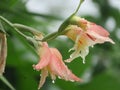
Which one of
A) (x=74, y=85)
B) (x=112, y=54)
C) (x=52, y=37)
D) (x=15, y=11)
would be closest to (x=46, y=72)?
(x=52, y=37)

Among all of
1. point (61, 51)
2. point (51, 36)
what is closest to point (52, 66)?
point (51, 36)

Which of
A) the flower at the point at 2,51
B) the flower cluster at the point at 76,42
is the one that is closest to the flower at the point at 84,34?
the flower cluster at the point at 76,42

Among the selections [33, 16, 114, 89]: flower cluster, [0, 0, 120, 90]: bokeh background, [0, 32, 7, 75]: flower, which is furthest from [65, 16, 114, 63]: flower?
[0, 0, 120, 90]: bokeh background

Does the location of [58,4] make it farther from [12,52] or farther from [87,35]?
[87,35]

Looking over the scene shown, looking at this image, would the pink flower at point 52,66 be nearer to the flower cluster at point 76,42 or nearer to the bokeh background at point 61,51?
the flower cluster at point 76,42

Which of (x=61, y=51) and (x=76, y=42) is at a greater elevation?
(x=76, y=42)

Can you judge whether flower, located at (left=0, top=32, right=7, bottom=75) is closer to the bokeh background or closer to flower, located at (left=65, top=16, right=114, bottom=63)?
flower, located at (left=65, top=16, right=114, bottom=63)

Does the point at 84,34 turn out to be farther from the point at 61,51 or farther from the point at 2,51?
the point at 61,51
